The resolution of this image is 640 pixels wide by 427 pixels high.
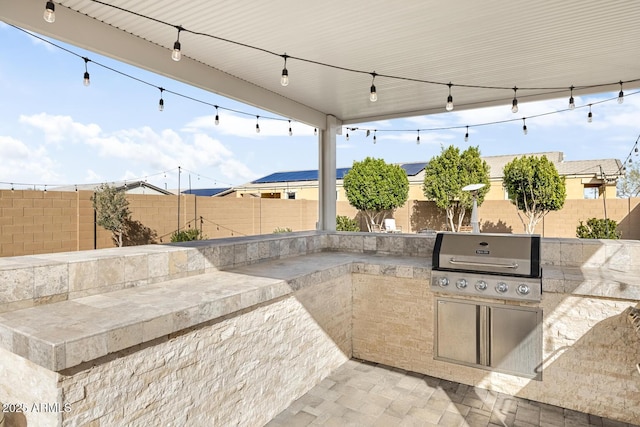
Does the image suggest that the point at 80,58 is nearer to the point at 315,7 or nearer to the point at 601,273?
the point at 315,7

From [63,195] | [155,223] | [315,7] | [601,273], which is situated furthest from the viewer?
[155,223]

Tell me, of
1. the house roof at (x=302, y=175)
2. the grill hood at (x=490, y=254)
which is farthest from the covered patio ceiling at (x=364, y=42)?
the house roof at (x=302, y=175)

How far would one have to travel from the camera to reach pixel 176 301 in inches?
78.2

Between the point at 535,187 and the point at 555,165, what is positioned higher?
the point at 555,165

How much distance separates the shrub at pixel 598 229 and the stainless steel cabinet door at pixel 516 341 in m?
9.06

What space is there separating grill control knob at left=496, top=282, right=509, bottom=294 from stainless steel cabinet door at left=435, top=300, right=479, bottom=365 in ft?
0.77

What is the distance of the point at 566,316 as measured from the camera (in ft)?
8.50

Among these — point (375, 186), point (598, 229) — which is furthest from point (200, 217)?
point (598, 229)

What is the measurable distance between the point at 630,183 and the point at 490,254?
14.6 meters

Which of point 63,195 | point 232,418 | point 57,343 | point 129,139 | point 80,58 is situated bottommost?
point 232,418

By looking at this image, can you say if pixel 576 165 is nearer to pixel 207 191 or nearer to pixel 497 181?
pixel 497 181

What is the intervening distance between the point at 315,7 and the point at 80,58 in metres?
2.02

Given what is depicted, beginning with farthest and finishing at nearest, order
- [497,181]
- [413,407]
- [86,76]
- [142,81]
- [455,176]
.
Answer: [497,181] → [455,176] → [142,81] → [86,76] → [413,407]

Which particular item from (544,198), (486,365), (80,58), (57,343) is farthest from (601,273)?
(544,198)
